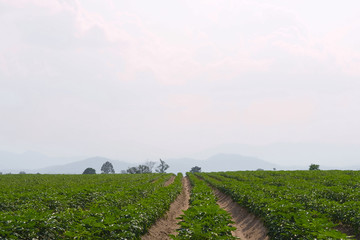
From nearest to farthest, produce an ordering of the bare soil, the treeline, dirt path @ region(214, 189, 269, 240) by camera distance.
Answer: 1. the bare soil
2. dirt path @ region(214, 189, 269, 240)
3. the treeline

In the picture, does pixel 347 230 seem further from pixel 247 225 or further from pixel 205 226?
pixel 205 226

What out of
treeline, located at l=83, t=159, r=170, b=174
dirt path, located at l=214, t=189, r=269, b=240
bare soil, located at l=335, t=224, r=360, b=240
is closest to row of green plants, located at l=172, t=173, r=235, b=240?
dirt path, located at l=214, t=189, r=269, b=240

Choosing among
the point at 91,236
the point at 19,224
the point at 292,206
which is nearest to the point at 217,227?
the point at 91,236

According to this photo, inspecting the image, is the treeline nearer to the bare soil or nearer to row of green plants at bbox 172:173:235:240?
row of green plants at bbox 172:173:235:240

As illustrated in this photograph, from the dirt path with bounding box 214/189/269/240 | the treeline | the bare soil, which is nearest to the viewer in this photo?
the bare soil

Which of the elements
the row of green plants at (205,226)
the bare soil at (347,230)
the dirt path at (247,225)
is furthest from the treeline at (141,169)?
the bare soil at (347,230)

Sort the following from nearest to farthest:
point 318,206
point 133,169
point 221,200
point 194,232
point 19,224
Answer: point 194,232, point 19,224, point 318,206, point 221,200, point 133,169

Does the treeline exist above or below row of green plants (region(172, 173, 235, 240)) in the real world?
below

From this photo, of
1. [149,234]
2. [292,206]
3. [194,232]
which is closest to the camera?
[194,232]

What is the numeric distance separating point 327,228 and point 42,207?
45.5ft

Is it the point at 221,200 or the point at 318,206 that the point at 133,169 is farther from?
the point at 318,206

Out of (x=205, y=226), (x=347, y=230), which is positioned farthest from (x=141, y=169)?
(x=205, y=226)

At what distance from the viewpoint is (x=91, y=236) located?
7.89m

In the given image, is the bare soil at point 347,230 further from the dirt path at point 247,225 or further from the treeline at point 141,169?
the treeline at point 141,169
